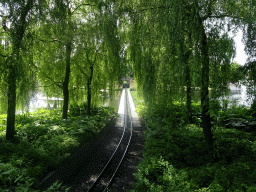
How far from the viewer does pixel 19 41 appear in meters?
4.95

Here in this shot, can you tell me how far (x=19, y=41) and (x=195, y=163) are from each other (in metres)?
6.58

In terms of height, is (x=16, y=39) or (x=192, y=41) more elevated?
(x=16, y=39)

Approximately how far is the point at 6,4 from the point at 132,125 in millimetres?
11023

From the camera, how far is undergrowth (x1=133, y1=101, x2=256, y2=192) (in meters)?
4.16

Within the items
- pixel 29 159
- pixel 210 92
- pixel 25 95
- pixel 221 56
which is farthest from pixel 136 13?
pixel 29 159

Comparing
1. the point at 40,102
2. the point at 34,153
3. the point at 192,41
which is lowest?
the point at 34,153

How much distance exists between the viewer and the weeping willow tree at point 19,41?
195 inches

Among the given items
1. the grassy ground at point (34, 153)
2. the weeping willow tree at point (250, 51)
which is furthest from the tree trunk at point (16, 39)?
the weeping willow tree at point (250, 51)

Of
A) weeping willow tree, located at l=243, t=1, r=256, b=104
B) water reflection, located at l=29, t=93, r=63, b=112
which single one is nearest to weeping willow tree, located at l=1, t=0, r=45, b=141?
water reflection, located at l=29, t=93, r=63, b=112

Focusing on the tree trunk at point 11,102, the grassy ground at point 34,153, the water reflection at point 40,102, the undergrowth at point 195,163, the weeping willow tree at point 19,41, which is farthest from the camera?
the water reflection at point 40,102

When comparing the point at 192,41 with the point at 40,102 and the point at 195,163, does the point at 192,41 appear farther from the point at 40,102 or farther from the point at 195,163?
the point at 40,102

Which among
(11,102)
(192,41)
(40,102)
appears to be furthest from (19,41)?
(192,41)

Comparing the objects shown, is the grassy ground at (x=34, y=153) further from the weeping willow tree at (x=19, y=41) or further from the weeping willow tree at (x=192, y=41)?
the weeping willow tree at (x=192, y=41)

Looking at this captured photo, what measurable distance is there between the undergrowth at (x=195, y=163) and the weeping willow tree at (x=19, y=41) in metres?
4.57
